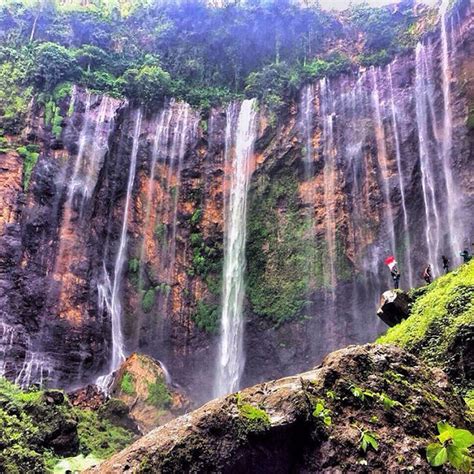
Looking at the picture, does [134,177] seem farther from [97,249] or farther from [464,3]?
[464,3]

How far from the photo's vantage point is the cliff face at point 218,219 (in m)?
17.7

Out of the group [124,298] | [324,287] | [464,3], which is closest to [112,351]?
[124,298]

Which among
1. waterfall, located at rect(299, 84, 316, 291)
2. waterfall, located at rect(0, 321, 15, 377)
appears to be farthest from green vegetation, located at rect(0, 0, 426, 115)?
waterfall, located at rect(0, 321, 15, 377)

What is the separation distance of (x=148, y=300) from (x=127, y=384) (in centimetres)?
482

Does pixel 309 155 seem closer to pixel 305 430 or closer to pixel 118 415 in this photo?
pixel 118 415

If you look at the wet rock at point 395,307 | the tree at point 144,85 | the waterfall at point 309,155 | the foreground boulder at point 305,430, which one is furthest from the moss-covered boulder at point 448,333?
the tree at point 144,85

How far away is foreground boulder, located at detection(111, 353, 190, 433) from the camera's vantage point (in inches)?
592

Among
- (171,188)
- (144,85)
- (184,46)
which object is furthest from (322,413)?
(184,46)

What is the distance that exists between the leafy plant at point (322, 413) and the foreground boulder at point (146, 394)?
13.0 meters

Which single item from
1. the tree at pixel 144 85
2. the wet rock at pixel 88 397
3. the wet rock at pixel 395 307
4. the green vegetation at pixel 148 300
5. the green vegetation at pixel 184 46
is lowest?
the wet rock at pixel 88 397

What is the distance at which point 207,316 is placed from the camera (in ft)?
65.4

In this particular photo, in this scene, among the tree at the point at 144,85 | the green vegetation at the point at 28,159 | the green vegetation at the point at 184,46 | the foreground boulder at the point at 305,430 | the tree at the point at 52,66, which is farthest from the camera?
the tree at the point at 144,85

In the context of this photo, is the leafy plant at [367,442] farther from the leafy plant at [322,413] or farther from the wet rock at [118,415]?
the wet rock at [118,415]

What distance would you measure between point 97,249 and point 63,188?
9.05 feet
